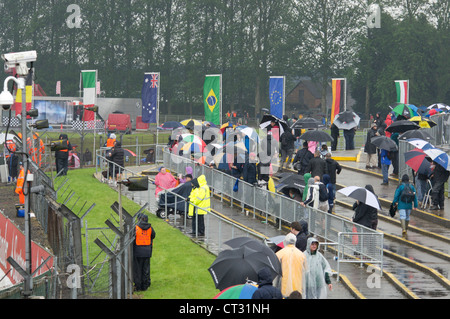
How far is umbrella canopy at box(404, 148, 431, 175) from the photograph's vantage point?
23.6 meters

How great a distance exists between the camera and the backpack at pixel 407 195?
69.1 feet

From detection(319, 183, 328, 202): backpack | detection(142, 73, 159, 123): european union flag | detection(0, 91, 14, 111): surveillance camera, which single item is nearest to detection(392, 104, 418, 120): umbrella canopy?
detection(142, 73, 159, 123): european union flag

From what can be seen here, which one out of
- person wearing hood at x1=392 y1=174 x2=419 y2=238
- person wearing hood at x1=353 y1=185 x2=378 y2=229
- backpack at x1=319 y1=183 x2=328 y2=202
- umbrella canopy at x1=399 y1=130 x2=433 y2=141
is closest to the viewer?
person wearing hood at x1=353 y1=185 x2=378 y2=229

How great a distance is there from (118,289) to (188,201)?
7.92 m

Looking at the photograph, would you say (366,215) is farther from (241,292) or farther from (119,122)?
(119,122)

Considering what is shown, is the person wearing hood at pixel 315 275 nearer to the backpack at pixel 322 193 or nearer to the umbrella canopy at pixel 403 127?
the backpack at pixel 322 193

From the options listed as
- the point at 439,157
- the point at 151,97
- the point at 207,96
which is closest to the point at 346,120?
the point at 207,96

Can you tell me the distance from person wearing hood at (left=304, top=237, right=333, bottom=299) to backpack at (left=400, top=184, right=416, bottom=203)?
7.51 metres

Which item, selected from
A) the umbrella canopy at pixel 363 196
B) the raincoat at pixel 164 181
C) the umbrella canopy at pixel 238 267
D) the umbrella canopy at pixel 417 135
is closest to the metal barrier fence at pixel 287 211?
the umbrella canopy at pixel 363 196

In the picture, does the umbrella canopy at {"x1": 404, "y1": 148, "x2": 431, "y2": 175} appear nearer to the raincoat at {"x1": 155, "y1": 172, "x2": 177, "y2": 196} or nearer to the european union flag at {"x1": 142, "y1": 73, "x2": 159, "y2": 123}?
the raincoat at {"x1": 155, "y1": 172, "x2": 177, "y2": 196}

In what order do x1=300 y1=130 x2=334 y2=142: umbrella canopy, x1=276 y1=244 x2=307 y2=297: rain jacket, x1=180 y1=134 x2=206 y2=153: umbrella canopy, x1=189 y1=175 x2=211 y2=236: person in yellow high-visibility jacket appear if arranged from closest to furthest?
1. x1=276 y1=244 x2=307 y2=297: rain jacket
2. x1=189 y1=175 x2=211 y2=236: person in yellow high-visibility jacket
3. x1=300 y1=130 x2=334 y2=142: umbrella canopy
4. x1=180 y1=134 x2=206 y2=153: umbrella canopy

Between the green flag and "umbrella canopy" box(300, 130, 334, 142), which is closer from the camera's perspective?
"umbrella canopy" box(300, 130, 334, 142)
